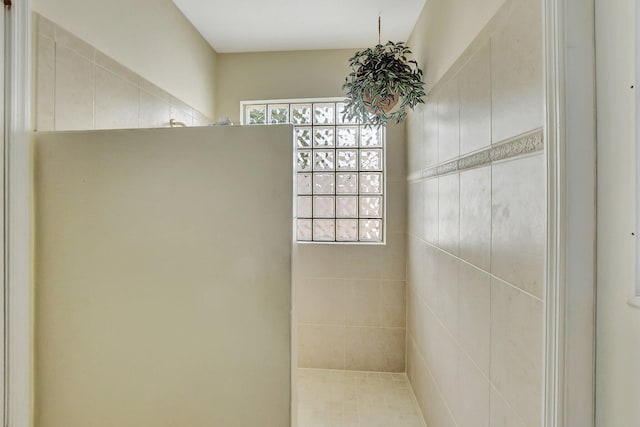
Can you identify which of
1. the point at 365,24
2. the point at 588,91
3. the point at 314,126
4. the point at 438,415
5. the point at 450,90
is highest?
the point at 365,24

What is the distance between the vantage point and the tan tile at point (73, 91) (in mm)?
1160

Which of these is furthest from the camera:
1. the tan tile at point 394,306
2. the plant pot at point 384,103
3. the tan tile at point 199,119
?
the tan tile at point 394,306

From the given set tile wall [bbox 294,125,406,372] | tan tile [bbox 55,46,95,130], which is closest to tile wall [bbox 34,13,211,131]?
tan tile [bbox 55,46,95,130]

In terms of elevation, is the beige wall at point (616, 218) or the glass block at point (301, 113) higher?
the glass block at point (301, 113)

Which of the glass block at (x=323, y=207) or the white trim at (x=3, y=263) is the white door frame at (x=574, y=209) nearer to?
the white trim at (x=3, y=263)

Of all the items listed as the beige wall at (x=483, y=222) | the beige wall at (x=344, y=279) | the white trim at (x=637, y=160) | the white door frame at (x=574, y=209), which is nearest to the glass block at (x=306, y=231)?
the beige wall at (x=344, y=279)

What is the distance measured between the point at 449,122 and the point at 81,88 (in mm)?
1625

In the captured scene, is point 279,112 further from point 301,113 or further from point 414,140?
point 414,140

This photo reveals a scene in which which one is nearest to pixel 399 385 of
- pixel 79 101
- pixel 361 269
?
pixel 361 269

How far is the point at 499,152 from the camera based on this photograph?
998 millimetres

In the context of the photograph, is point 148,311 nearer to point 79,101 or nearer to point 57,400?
point 57,400

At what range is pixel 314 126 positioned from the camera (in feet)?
8.43

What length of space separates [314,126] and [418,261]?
1.38 m

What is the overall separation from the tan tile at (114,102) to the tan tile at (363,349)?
2042 mm
